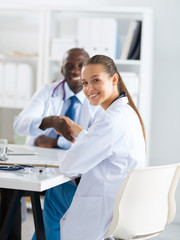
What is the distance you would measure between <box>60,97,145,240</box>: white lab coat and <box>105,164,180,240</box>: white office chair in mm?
81

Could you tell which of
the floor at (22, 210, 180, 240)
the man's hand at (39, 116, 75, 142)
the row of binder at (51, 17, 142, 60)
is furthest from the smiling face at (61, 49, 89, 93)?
the floor at (22, 210, 180, 240)

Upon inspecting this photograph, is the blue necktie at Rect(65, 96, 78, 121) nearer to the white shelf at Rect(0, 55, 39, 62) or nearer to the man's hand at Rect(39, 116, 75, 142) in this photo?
the man's hand at Rect(39, 116, 75, 142)

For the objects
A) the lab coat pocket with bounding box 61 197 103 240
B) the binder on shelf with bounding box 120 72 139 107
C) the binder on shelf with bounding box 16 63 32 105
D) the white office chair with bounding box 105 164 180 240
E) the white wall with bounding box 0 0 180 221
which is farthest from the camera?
the white wall with bounding box 0 0 180 221

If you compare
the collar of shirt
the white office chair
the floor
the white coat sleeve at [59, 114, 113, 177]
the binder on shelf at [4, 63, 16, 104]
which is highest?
the binder on shelf at [4, 63, 16, 104]

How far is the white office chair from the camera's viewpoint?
1.35 m

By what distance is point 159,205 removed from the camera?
4.84 ft

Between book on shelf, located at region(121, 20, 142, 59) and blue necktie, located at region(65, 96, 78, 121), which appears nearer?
blue necktie, located at region(65, 96, 78, 121)

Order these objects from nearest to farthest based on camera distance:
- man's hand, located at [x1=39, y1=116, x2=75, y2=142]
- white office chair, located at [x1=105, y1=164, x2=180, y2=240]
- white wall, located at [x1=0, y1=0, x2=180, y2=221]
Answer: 1. white office chair, located at [x1=105, y1=164, x2=180, y2=240]
2. man's hand, located at [x1=39, y1=116, x2=75, y2=142]
3. white wall, located at [x1=0, y1=0, x2=180, y2=221]

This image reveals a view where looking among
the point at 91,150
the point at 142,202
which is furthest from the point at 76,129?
the point at 142,202

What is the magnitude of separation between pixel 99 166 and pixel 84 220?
0.73ft

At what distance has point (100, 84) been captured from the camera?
162 cm

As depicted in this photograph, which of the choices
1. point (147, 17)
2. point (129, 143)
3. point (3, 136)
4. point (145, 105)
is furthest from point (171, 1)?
point (129, 143)

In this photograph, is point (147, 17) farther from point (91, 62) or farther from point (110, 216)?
point (110, 216)

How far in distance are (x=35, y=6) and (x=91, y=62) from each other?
1.70 m
